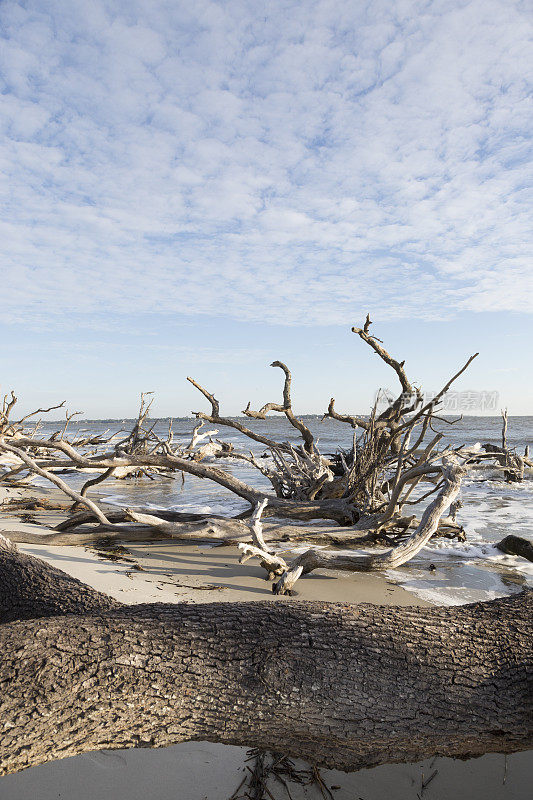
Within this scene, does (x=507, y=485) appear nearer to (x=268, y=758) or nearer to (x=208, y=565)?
(x=208, y=565)

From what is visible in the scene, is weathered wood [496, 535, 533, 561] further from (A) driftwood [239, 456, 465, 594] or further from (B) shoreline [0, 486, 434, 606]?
(B) shoreline [0, 486, 434, 606]

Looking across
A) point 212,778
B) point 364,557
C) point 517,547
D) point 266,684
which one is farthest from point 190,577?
point 517,547

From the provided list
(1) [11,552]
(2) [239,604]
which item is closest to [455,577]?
(2) [239,604]

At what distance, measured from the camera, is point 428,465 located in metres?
5.38

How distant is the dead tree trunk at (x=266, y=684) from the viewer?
1.65 metres

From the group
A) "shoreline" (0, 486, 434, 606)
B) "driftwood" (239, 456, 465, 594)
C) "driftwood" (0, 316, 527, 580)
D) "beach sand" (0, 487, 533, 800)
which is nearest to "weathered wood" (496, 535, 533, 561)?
"driftwood" (0, 316, 527, 580)

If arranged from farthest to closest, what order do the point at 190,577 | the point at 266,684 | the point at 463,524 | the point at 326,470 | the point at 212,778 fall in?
the point at 463,524 < the point at 326,470 < the point at 190,577 < the point at 212,778 < the point at 266,684

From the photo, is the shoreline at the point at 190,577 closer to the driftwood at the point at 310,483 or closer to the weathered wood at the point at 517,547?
the driftwood at the point at 310,483

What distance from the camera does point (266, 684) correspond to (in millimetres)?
1783

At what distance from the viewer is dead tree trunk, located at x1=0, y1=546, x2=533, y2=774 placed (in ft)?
5.40

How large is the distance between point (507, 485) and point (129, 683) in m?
13.0

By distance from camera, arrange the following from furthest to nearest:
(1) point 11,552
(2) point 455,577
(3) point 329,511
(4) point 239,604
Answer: (3) point 329,511 → (2) point 455,577 → (1) point 11,552 → (4) point 239,604

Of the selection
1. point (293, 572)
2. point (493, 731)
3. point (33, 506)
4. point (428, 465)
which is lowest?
point (33, 506)

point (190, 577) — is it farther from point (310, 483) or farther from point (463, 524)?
point (463, 524)
